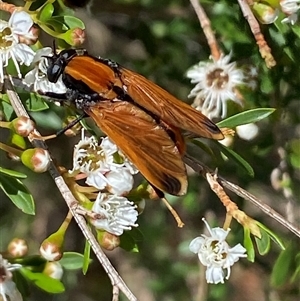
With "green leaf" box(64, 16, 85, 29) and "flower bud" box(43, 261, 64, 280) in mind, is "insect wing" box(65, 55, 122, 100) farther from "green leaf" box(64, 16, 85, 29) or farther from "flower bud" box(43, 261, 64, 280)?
"flower bud" box(43, 261, 64, 280)

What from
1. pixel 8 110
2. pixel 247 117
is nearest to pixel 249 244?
pixel 247 117

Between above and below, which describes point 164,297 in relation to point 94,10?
below

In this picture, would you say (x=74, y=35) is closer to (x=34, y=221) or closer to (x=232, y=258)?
(x=232, y=258)

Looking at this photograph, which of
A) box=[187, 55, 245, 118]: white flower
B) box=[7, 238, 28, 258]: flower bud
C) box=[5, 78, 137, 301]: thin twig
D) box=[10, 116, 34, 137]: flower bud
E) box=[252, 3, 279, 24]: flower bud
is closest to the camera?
box=[5, 78, 137, 301]: thin twig

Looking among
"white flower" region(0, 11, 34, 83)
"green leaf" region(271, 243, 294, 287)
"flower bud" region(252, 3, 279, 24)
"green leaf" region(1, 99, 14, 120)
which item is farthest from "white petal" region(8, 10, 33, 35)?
"green leaf" region(271, 243, 294, 287)

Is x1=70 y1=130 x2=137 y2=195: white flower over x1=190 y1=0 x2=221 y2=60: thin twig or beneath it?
beneath

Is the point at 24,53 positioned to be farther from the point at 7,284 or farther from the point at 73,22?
the point at 7,284

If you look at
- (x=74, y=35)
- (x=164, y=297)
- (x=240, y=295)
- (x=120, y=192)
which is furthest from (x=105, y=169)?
(x=240, y=295)

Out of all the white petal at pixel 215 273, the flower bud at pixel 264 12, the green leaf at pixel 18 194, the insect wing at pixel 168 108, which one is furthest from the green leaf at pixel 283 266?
the green leaf at pixel 18 194
